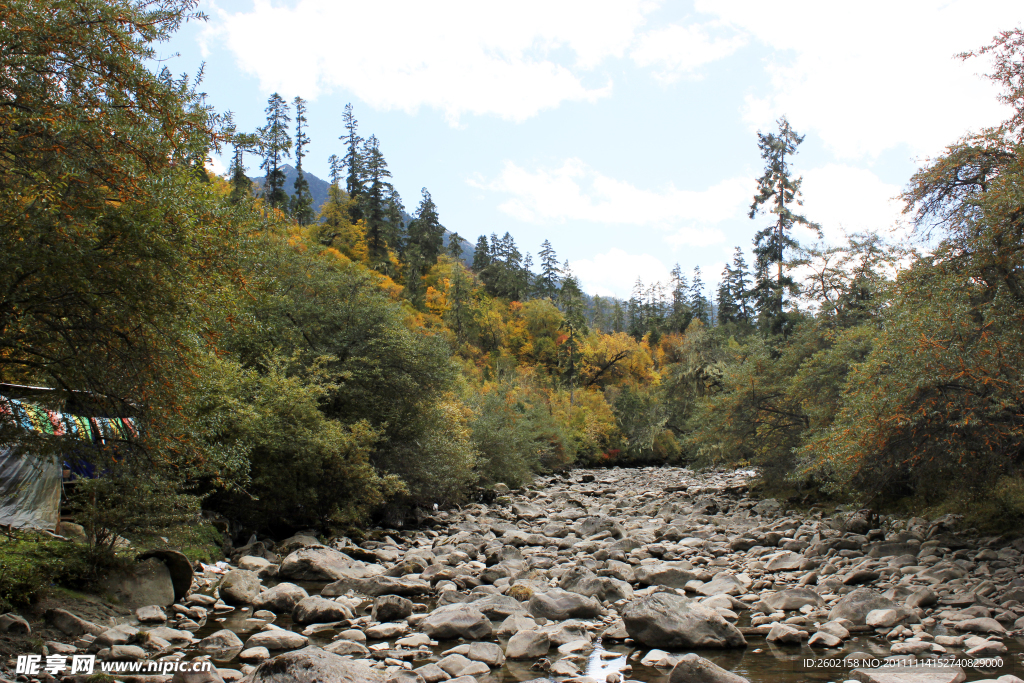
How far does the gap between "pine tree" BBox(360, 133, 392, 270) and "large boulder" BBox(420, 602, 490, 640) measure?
48794 mm

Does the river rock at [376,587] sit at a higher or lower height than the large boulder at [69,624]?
lower

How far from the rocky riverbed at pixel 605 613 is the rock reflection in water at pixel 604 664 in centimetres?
4

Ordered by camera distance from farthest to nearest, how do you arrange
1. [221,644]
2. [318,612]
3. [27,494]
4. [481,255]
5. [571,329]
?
[481,255], [571,329], [27,494], [318,612], [221,644]

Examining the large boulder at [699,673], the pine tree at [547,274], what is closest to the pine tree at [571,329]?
the pine tree at [547,274]

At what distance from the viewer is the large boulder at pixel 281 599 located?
9773 millimetres

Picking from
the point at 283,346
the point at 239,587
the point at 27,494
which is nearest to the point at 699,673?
Result: the point at 239,587

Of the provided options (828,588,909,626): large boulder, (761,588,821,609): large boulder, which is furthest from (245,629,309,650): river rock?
(828,588,909,626): large boulder

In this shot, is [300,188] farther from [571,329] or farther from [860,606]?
[860,606]

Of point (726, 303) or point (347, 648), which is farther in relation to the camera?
point (726, 303)

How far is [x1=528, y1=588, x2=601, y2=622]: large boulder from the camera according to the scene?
9.45m

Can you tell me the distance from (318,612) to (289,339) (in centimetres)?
1166

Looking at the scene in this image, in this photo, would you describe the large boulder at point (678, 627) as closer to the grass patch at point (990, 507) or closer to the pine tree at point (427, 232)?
the grass patch at point (990, 507)

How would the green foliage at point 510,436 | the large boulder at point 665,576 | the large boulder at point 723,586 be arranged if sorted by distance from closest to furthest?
the large boulder at point 723,586 < the large boulder at point 665,576 < the green foliage at point 510,436

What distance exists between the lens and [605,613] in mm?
9609
